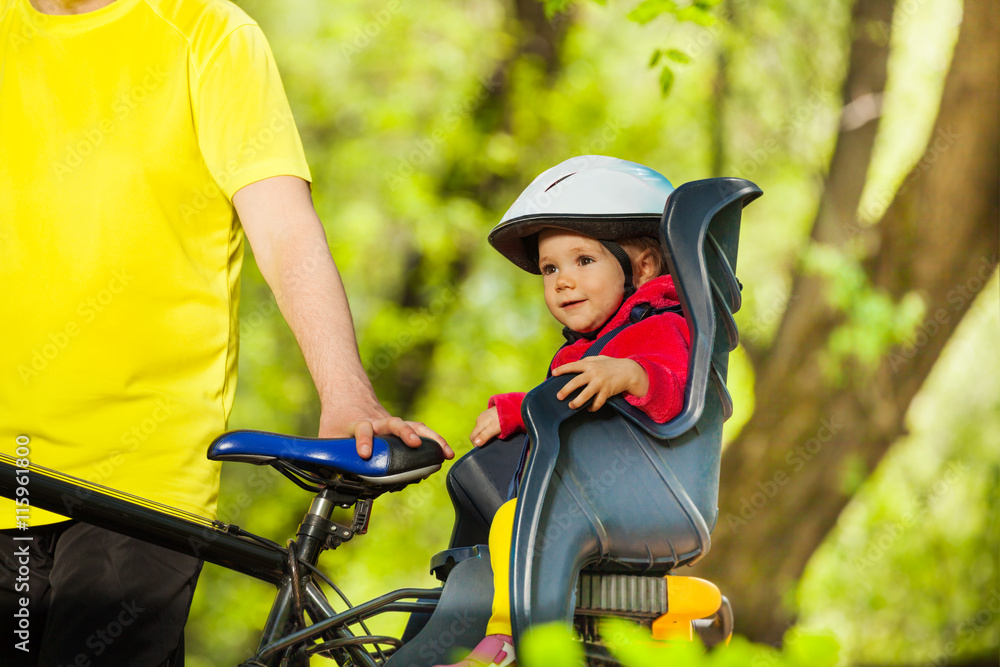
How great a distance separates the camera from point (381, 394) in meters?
7.10

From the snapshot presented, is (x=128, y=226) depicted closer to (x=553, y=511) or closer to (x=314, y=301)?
(x=314, y=301)

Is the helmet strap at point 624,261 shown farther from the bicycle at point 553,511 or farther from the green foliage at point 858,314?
the green foliage at point 858,314

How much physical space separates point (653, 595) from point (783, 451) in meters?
3.68

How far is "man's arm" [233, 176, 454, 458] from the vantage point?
1580 millimetres

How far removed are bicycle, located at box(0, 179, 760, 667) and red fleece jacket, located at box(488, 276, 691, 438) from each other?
36mm

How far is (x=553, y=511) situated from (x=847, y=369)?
3.97 meters

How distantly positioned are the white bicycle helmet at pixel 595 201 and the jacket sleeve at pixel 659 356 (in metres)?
0.24

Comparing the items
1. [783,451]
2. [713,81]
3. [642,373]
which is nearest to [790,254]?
[713,81]

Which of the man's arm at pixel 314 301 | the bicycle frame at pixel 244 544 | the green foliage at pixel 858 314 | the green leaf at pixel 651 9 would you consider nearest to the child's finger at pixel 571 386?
the man's arm at pixel 314 301

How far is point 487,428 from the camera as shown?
1867 millimetres

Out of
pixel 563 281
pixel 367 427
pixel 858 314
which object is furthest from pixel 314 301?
pixel 858 314

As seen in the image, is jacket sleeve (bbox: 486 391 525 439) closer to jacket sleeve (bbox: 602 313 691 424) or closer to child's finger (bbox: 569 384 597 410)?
jacket sleeve (bbox: 602 313 691 424)

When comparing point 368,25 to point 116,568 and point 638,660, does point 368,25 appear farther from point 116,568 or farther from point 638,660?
point 638,660

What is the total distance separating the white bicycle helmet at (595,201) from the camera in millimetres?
1763
